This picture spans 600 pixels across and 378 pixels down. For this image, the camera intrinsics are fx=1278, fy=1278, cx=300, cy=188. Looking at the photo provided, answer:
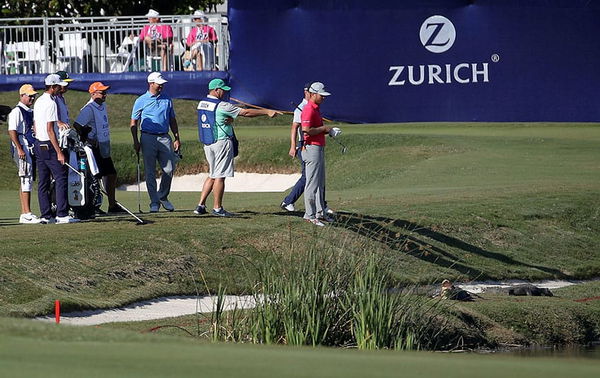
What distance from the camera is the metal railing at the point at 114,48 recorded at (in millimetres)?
29578

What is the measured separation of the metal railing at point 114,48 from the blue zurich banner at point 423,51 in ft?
3.64

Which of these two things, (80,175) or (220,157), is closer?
(80,175)

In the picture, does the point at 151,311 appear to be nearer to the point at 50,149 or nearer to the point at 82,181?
the point at 82,181

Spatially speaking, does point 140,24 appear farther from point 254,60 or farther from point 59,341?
point 59,341

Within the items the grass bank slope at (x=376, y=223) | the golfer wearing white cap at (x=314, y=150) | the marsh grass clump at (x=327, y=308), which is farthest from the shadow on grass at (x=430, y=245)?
the marsh grass clump at (x=327, y=308)

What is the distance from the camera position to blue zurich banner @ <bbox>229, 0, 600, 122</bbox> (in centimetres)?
2867

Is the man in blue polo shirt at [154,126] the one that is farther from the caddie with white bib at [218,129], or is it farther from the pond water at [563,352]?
the pond water at [563,352]

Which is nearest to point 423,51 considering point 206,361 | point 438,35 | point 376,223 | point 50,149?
point 438,35

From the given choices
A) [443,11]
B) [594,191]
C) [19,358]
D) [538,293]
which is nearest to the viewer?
[19,358]

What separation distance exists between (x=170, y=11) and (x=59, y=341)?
104 ft

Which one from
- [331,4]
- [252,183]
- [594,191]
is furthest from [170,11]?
[594,191]

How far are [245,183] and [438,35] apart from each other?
600cm

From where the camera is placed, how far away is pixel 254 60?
1136 inches

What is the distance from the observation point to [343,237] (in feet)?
49.6
